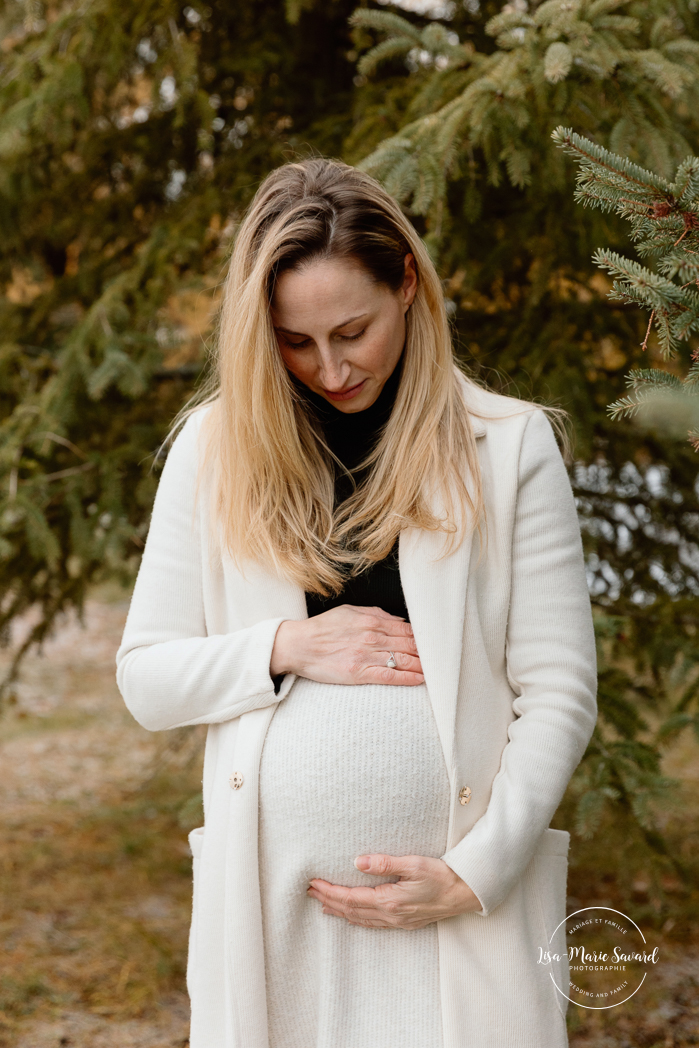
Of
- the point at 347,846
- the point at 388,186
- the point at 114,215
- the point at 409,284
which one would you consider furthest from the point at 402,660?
the point at 114,215

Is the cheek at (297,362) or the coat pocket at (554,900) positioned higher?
the cheek at (297,362)

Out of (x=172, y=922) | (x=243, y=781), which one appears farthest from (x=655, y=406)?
(x=172, y=922)

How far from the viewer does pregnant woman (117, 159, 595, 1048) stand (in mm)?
1528

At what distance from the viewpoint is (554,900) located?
1.64 m

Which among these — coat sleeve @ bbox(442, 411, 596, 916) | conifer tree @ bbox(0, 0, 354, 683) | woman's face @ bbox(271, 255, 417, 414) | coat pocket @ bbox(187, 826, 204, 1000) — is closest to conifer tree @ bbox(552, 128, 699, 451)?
coat sleeve @ bbox(442, 411, 596, 916)

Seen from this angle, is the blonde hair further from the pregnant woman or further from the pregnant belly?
the pregnant belly

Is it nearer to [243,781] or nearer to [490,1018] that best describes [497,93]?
[243,781]

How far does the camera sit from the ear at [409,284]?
1.74 metres

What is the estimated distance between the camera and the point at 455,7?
3084 mm

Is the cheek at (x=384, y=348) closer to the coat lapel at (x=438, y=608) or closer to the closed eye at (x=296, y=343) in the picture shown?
the closed eye at (x=296, y=343)

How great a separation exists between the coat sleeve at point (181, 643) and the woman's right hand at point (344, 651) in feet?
0.11

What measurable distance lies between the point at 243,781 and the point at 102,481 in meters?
1.64

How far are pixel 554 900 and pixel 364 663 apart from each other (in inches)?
22.3

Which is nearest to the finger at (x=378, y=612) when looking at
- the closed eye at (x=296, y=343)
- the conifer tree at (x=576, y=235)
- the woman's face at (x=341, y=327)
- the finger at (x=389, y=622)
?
the finger at (x=389, y=622)
